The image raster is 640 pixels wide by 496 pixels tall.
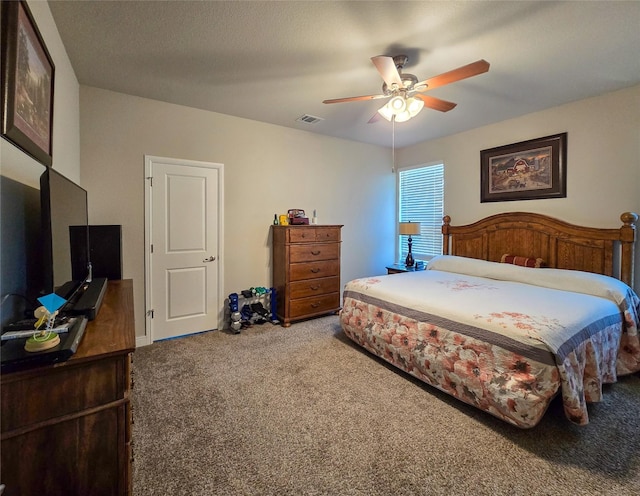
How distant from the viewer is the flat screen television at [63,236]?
120 cm

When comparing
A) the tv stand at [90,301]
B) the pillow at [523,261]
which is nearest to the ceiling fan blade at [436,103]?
the pillow at [523,261]

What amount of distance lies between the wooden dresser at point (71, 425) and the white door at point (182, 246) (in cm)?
235

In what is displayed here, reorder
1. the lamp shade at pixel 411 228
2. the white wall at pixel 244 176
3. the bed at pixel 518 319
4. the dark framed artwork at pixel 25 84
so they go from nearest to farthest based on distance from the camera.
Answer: the dark framed artwork at pixel 25 84 < the bed at pixel 518 319 < the white wall at pixel 244 176 < the lamp shade at pixel 411 228

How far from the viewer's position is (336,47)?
2148mm

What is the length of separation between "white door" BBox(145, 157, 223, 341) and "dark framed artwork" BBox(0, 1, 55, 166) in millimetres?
1420

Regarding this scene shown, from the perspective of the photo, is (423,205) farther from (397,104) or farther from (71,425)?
(71,425)

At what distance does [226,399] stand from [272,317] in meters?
1.70

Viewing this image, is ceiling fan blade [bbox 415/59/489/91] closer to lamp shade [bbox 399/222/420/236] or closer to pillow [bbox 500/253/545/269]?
pillow [bbox 500/253/545/269]

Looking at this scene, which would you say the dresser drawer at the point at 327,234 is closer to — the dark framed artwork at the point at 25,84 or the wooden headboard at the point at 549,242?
the wooden headboard at the point at 549,242

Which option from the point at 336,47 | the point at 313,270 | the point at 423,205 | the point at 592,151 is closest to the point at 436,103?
the point at 336,47

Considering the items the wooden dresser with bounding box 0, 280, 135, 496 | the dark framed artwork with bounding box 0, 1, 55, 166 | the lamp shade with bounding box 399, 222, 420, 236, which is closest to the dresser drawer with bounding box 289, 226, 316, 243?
the lamp shade with bounding box 399, 222, 420, 236

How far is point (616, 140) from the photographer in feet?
9.41

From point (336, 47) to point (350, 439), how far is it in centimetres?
266

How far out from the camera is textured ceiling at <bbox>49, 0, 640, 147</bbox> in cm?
181
